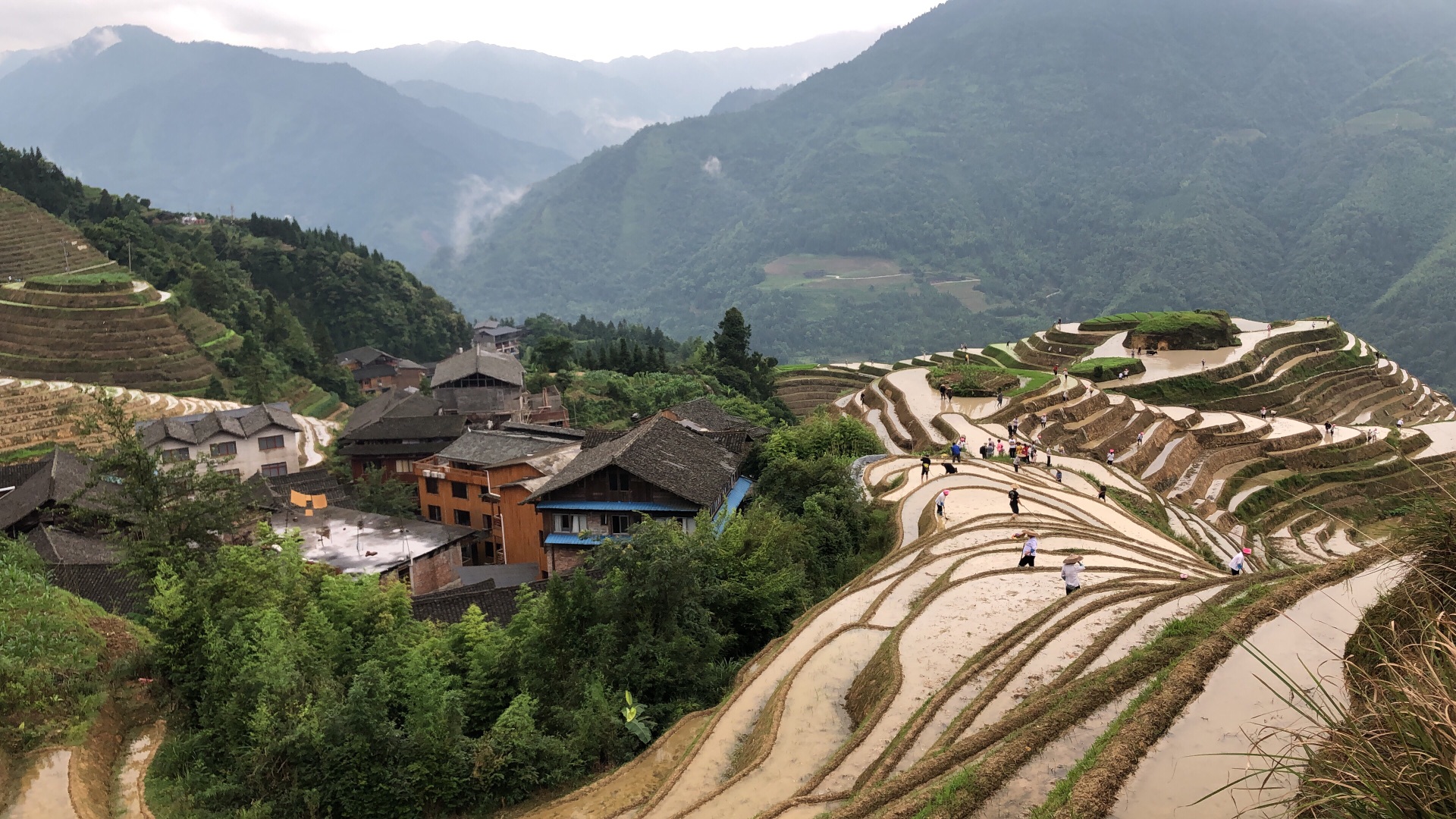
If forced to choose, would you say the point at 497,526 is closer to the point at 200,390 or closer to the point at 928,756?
the point at 928,756

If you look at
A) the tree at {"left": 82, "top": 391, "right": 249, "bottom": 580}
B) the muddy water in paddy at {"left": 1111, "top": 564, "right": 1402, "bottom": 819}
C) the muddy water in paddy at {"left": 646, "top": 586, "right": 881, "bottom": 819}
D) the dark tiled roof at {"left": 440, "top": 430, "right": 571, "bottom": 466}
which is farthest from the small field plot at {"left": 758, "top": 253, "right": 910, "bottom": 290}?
the muddy water in paddy at {"left": 1111, "top": 564, "right": 1402, "bottom": 819}

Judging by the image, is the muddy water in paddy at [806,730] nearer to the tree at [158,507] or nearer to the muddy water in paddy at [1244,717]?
the muddy water in paddy at [1244,717]

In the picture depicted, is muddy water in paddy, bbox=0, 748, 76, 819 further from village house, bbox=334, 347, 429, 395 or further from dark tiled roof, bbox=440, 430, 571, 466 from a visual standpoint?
village house, bbox=334, 347, 429, 395

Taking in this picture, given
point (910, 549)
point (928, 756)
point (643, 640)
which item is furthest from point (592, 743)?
point (910, 549)

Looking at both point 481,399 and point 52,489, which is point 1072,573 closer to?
point 52,489

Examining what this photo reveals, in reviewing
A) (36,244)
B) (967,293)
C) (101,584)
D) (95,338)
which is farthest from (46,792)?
(967,293)
